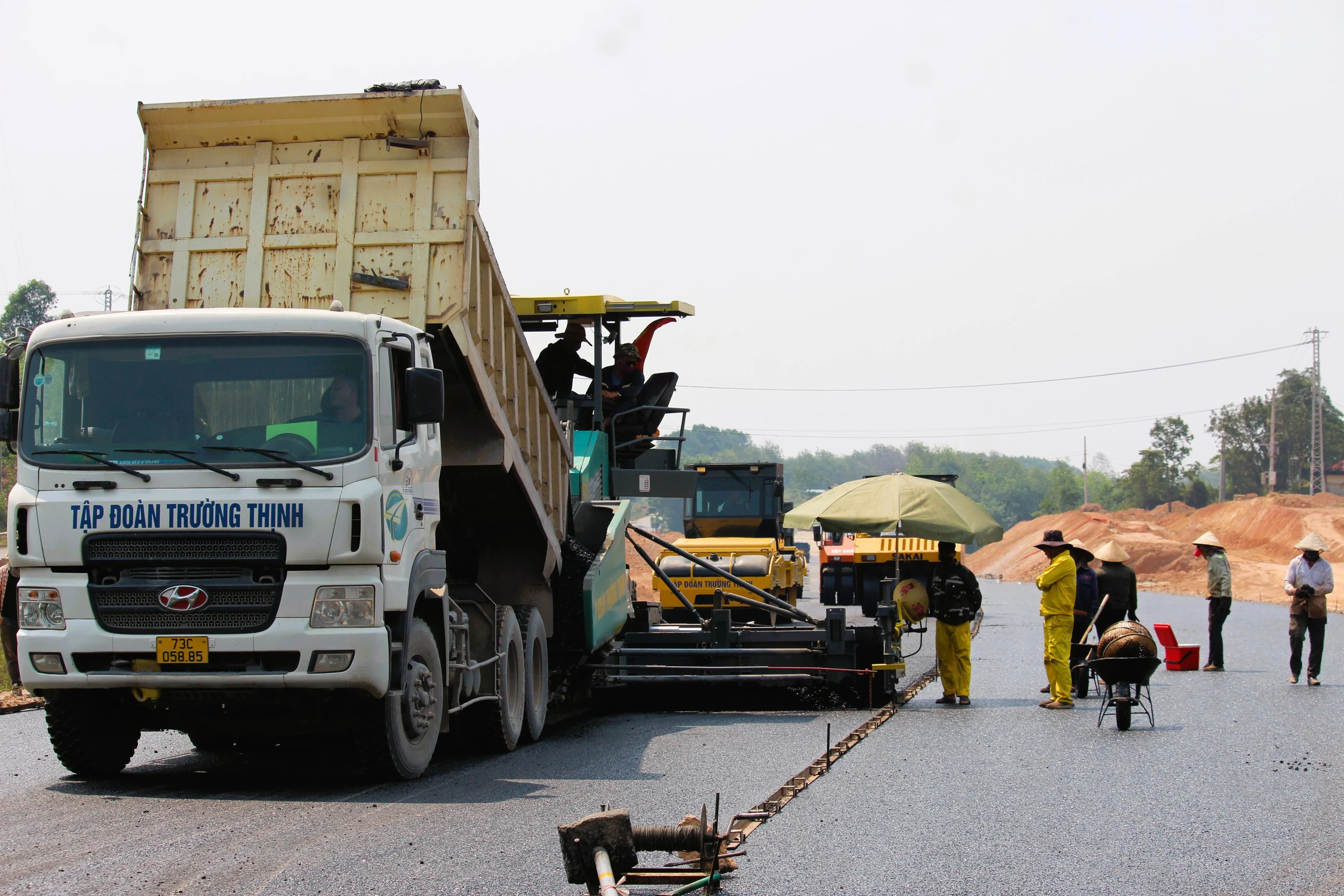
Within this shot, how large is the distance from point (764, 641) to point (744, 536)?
11.7 metres

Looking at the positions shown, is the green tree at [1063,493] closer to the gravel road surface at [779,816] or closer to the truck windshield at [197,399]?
the gravel road surface at [779,816]

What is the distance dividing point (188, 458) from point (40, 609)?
1.16m

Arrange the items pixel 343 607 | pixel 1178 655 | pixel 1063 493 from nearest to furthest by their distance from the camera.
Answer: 1. pixel 343 607
2. pixel 1178 655
3. pixel 1063 493

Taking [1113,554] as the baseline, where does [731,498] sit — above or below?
above

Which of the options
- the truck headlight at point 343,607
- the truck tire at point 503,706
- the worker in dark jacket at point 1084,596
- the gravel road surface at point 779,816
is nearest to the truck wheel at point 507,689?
the truck tire at point 503,706

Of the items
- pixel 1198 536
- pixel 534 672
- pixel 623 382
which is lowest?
pixel 534 672

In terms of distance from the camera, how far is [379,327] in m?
8.07

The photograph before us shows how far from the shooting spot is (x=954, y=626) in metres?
12.8

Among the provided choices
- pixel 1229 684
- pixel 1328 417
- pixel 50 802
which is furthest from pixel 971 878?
pixel 1328 417

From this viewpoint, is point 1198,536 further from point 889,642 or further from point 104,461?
point 104,461

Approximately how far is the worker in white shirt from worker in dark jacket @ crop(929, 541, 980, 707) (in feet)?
12.3

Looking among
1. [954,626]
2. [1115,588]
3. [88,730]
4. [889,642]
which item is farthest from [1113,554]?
[88,730]

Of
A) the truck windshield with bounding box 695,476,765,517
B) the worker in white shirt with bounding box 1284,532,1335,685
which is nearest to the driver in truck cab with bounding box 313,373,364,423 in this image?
the worker in white shirt with bounding box 1284,532,1335,685

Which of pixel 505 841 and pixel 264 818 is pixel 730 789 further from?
pixel 264 818
